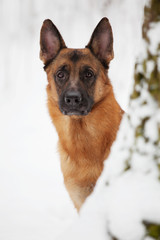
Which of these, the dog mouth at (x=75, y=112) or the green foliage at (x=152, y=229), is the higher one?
the green foliage at (x=152, y=229)

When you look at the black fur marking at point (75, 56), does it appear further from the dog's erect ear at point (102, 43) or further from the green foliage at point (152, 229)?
the green foliage at point (152, 229)

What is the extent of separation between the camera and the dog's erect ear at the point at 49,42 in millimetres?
3781

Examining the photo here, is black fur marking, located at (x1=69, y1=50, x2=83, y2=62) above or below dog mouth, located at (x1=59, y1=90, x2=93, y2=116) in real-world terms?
above

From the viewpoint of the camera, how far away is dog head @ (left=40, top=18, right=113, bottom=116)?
11.3ft

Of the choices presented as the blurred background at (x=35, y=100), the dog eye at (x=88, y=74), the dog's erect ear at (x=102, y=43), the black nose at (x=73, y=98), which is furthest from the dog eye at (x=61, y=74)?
the blurred background at (x=35, y=100)

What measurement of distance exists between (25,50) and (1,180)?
6.40 m

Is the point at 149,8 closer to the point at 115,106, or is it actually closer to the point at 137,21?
the point at 115,106

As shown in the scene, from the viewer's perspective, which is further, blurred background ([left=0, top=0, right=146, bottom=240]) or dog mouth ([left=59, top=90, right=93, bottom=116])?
blurred background ([left=0, top=0, right=146, bottom=240])

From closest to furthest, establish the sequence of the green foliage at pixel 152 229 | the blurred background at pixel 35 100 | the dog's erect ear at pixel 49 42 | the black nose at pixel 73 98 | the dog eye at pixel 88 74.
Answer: the green foliage at pixel 152 229 → the black nose at pixel 73 98 → the dog eye at pixel 88 74 → the dog's erect ear at pixel 49 42 → the blurred background at pixel 35 100

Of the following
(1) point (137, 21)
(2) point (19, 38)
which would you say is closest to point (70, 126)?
(1) point (137, 21)

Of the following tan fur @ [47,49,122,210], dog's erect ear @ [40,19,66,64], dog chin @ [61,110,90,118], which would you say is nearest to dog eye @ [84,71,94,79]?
tan fur @ [47,49,122,210]

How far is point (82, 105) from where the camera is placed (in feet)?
11.2

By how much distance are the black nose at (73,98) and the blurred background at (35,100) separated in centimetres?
155

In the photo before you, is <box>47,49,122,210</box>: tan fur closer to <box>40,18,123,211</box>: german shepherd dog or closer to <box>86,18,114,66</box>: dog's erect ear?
<box>40,18,123,211</box>: german shepherd dog
